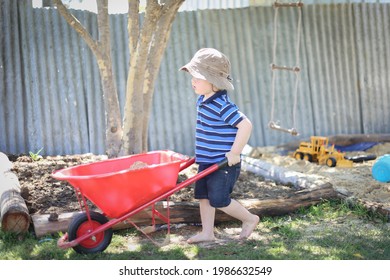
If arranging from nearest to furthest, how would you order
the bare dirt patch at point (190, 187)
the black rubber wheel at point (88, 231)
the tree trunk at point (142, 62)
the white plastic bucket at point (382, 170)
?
the black rubber wheel at point (88, 231)
the bare dirt patch at point (190, 187)
the tree trunk at point (142, 62)
the white plastic bucket at point (382, 170)

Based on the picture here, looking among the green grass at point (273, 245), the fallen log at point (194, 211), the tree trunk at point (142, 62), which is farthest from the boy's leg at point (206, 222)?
the tree trunk at point (142, 62)

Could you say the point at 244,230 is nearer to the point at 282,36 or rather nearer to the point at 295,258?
the point at 295,258

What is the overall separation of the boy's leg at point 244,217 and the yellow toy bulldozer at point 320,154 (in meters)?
3.55

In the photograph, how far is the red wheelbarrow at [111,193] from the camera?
4391 mm

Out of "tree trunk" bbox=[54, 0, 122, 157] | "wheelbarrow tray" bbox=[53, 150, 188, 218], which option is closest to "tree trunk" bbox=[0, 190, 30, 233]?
"wheelbarrow tray" bbox=[53, 150, 188, 218]

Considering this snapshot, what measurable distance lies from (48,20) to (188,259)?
523 cm

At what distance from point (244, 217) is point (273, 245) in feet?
1.08

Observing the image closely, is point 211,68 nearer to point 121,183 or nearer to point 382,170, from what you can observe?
point 121,183

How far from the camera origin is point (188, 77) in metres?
9.32

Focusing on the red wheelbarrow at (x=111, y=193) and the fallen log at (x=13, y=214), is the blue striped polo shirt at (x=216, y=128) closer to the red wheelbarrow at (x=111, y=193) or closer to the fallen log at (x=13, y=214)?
the red wheelbarrow at (x=111, y=193)

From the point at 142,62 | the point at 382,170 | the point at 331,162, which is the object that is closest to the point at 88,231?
the point at 142,62

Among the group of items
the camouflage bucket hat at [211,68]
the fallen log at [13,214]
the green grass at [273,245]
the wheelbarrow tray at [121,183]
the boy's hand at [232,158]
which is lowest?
the green grass at [273,245]

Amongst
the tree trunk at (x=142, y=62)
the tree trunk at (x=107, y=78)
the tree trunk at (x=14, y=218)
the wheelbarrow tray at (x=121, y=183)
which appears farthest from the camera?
the tree trunk at (x=107, y=78)

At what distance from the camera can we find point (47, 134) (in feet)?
28.7
